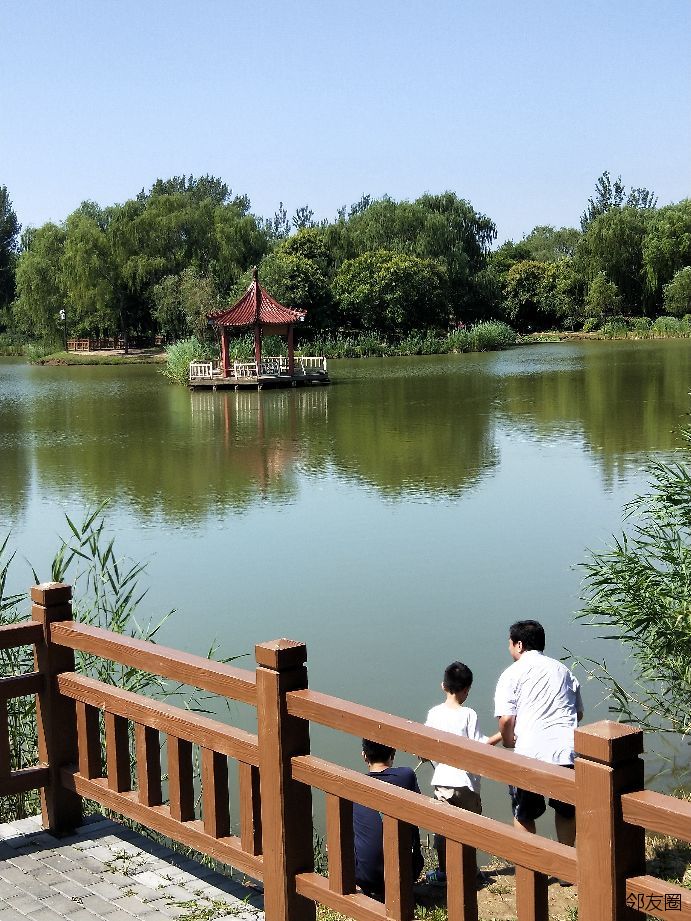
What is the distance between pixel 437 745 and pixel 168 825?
4.06ft

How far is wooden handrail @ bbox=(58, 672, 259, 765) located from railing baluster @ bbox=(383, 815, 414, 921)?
19.6 inches

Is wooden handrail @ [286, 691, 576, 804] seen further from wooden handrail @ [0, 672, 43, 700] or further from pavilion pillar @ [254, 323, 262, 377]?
pavilion pillar @ [254, 323, 262, 377]

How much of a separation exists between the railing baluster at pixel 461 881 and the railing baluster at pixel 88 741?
1.58 metres

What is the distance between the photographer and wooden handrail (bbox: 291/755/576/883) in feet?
8.22

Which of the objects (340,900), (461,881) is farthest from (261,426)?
(461,881)

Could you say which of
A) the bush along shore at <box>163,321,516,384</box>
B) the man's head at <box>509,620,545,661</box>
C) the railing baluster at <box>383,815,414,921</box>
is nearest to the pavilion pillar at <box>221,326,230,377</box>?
the bush along shore at <box>163,321,516,384</box>

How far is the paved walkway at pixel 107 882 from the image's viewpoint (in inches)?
136

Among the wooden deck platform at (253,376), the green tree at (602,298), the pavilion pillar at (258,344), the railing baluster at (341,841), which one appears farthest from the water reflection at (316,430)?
the green tree at (602,298)

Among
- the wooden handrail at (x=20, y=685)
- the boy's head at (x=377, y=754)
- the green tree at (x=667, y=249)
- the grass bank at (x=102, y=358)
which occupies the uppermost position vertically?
the green tree at (x=667, y=249)

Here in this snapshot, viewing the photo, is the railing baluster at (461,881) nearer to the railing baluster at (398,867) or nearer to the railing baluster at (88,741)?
the railing baluster at (398,867)

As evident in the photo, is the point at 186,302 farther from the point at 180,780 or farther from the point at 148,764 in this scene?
the point at 180,780

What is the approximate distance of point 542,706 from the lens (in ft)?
15.5

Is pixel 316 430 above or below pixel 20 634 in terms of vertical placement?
below

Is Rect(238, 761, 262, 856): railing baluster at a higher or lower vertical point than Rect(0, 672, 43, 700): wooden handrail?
lower
